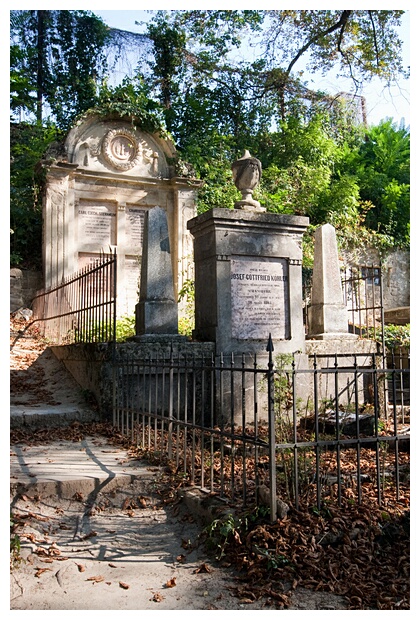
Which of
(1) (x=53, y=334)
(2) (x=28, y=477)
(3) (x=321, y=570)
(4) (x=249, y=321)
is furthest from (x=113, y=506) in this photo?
(1) (x=53, y=334)

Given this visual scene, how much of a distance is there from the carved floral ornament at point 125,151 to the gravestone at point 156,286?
6495 millimetres

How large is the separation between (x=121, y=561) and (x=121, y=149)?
37.9ft

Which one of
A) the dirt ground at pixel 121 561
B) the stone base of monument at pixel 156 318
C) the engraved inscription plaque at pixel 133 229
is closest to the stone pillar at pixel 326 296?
the stone base of monument at pixel 156 318

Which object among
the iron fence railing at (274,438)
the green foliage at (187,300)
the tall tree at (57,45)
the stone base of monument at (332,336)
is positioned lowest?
the iron fence railing at (274,438)

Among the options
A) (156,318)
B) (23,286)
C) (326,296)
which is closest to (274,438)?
(156,318)

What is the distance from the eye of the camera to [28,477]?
4.30 m

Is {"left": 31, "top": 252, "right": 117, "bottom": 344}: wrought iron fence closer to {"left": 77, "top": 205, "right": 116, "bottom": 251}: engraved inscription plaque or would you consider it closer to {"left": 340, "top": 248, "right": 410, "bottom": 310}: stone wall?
{"left": 77, "top": 205, "right": 116, "bottom": 251}: engraved inscription plaque

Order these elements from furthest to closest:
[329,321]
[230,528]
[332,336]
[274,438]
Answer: [329,321] < [332,336] < [274,438] < [230,528]

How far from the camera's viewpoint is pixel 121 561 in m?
3.39

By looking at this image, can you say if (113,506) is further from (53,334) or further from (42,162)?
(42,162)

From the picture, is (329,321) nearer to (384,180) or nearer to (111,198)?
(111,198)

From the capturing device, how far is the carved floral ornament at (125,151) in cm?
1315

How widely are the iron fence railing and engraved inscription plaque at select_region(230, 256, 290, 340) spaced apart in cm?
52

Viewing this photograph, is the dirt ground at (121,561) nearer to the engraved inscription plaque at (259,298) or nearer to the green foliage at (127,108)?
the engraved inscription plaque at (259,298)
